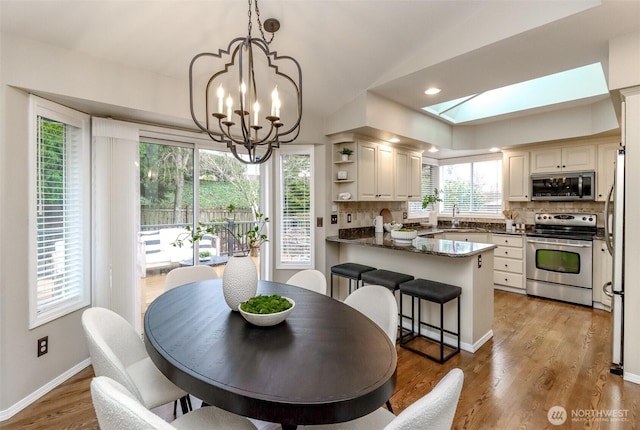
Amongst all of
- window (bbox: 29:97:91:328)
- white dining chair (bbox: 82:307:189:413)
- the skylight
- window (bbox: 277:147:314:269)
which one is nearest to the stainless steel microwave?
the skylight

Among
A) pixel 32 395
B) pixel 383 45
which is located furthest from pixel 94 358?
pixel 383 45

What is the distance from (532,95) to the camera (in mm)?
4180

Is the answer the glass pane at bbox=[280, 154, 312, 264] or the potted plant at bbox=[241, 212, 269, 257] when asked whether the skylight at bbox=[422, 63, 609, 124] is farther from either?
the potted plant at bbox=[241, 212, 269, 257]

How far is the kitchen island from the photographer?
2.85 metres

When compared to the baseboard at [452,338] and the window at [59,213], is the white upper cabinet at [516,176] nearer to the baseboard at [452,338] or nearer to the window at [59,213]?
the baseboard at [452,338]

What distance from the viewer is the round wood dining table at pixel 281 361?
3.11 ft

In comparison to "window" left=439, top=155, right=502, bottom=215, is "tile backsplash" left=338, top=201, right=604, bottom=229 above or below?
below

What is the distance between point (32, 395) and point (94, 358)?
1.53m

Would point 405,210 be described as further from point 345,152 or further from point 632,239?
point 632,239

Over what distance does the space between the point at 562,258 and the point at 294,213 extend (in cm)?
370

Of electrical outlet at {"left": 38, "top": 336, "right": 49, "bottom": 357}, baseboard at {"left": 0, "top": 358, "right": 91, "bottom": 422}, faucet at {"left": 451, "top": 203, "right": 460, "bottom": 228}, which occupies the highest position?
faucet at {"left": 451, "top": 203, "right": 460, "bottom": 228}

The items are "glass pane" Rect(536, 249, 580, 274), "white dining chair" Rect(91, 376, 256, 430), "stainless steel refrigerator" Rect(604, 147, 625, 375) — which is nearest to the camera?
"white dining chair" Rect(91, 376, 256, 430)

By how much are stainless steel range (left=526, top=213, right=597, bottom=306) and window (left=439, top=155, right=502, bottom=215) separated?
0.95 meters

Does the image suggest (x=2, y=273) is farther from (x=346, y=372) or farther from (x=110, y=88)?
(x=346, y=372)
